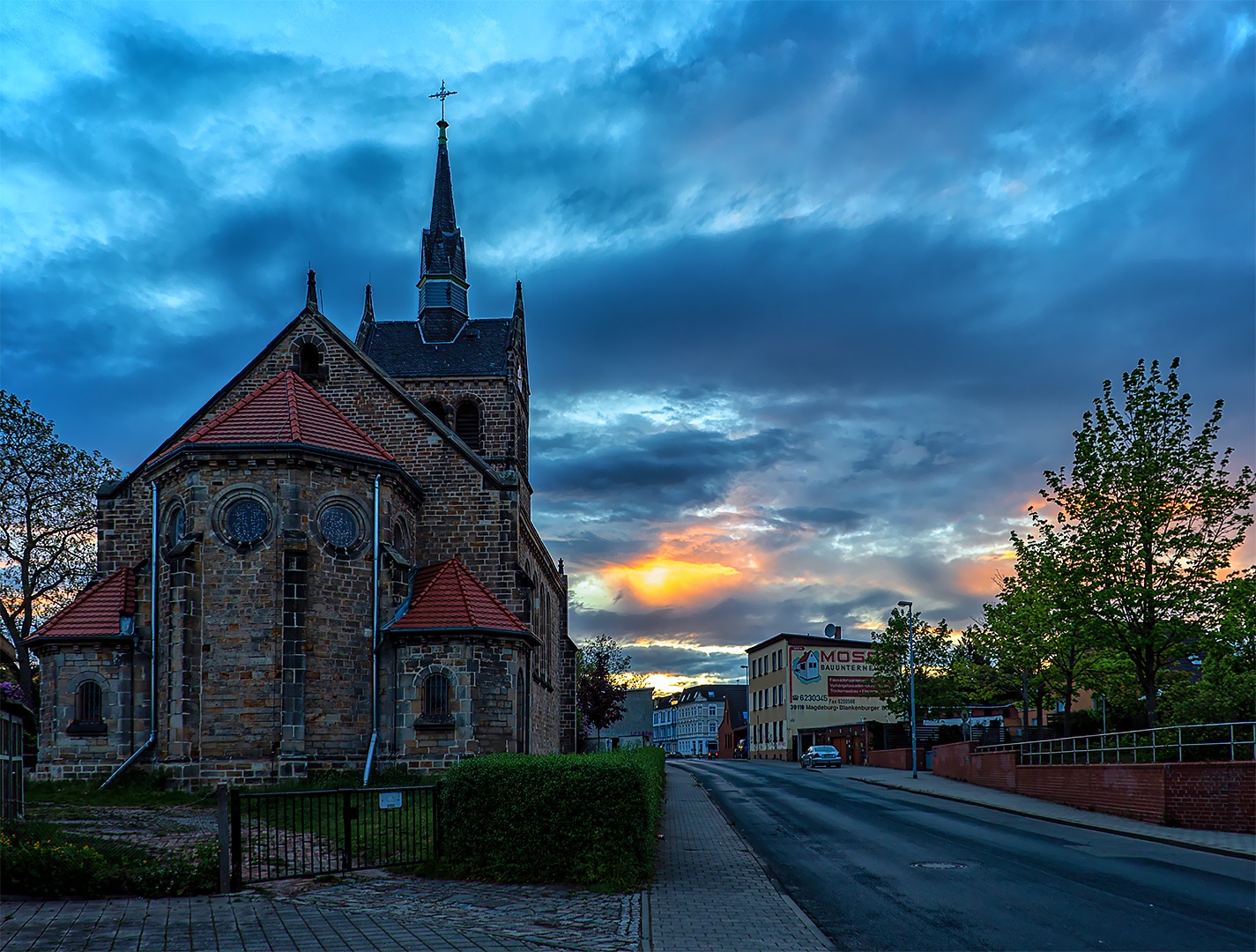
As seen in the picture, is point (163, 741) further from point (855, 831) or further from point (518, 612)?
point (855, 831)

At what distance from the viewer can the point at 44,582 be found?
3866 centimetres

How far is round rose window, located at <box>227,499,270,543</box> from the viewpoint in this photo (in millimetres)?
23859

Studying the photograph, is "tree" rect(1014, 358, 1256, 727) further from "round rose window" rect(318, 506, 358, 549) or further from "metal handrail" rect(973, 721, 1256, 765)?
"round rose window" rect(318, 506, 358, 549)

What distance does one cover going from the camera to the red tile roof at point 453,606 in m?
25.1

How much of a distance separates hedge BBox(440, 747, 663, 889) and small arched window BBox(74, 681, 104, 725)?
16790 millimetres

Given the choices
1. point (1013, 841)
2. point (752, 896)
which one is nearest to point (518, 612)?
point (1013, 841)

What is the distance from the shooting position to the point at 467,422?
130ft

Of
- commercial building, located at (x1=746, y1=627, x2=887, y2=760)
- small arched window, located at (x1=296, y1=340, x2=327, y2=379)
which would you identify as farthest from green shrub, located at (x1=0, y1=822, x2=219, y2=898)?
commercial building, located at (x1=746, y1=627, x2=887, y2=760)

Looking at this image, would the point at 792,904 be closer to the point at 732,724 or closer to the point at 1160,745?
the point at 1160,745

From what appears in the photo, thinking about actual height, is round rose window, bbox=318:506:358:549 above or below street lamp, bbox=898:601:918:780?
above

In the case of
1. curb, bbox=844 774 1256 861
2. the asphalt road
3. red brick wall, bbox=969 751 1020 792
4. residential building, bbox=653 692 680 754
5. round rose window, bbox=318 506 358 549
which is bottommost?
residential building, bbox=653 692 680 754

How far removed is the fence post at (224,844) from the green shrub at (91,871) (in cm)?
15

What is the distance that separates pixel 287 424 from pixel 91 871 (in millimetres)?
15601

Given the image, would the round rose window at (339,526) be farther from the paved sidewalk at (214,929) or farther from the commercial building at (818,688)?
the commercial building at (818,688)
